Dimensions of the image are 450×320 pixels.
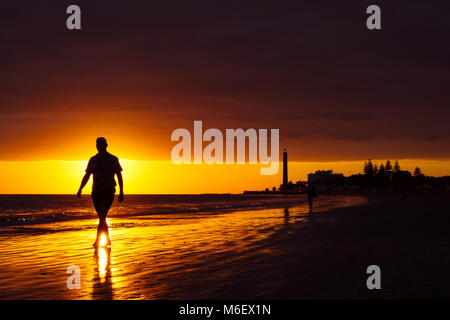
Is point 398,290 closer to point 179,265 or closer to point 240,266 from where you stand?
point 240,266

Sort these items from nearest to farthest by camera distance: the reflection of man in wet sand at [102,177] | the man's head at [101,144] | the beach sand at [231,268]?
the beach sand at [231,268] → the reflection of man in wet sand at [102,177] → the man's head at [101,144]

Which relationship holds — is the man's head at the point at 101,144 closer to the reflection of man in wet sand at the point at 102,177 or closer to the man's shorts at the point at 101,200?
the reflection of man in wet sand at the point at 102,177

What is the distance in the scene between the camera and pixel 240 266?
29.3 feet

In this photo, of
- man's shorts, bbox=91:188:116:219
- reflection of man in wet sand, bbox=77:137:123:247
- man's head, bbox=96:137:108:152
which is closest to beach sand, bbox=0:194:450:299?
man's shorts, bbox=91:188:116:219

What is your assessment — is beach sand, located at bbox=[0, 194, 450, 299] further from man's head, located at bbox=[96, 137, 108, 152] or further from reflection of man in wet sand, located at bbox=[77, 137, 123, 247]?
man's head, located at bbox=[96, 137, 108, 152]

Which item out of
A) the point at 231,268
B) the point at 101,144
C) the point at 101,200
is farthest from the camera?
the point at 101,144

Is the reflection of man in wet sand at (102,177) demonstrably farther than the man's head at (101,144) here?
No

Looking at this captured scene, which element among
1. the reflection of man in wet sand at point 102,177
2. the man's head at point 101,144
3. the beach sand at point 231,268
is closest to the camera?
the beach sand at point 231,268

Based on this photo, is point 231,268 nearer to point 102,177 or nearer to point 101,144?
point 102,177

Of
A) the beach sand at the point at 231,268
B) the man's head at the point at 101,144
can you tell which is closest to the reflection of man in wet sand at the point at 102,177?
the man's head at the point at 101,144

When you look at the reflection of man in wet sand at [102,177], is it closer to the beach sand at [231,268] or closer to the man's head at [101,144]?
the man's head at [101,144]

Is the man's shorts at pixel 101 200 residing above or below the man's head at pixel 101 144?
below

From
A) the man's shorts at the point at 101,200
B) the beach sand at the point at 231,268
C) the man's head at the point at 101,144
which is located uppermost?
the man's head at the point at 101,144

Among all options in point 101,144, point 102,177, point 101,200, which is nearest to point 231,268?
point 101,200
